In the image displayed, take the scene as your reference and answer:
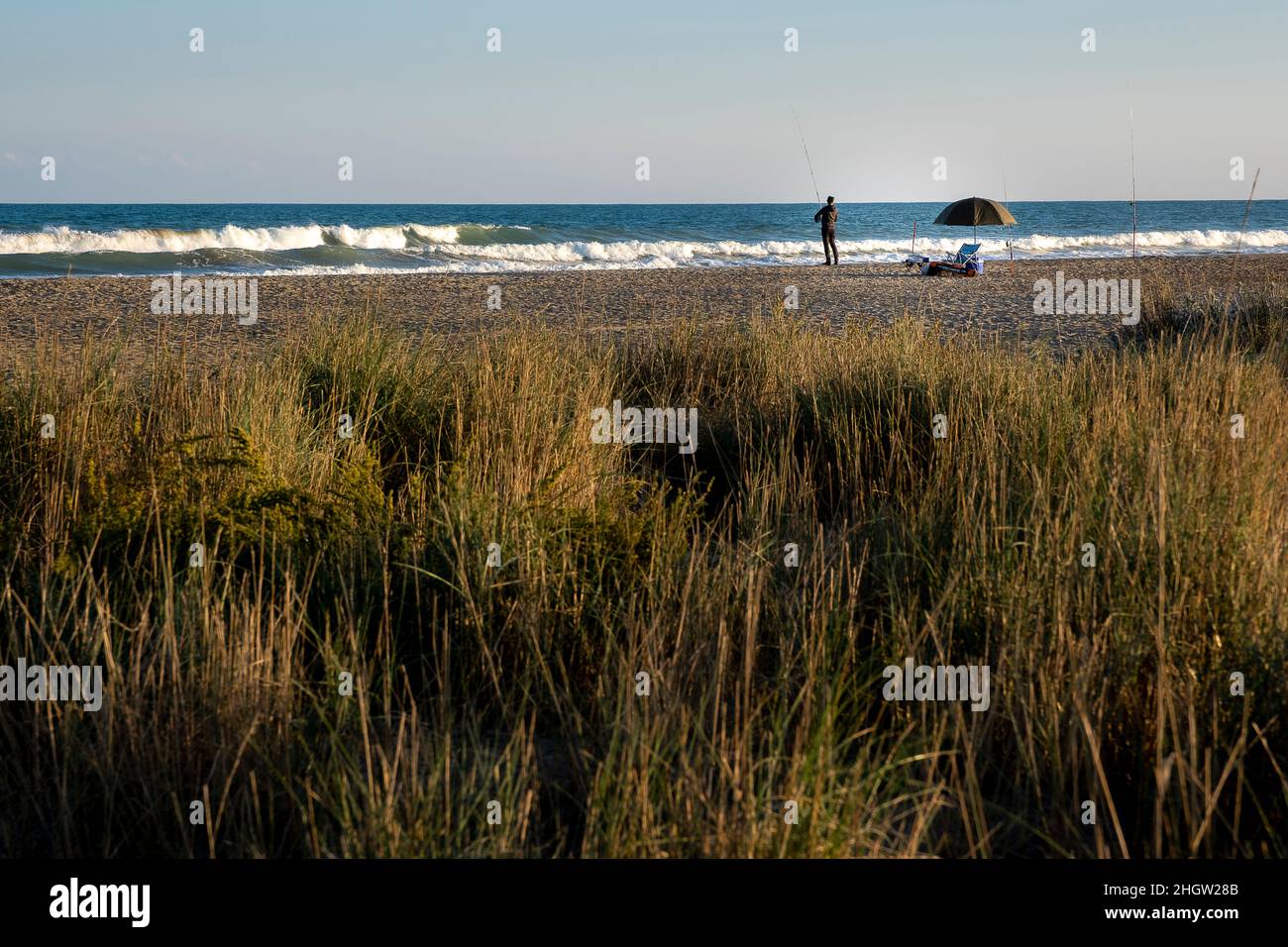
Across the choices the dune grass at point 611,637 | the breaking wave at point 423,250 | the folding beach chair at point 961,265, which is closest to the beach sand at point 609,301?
the folding beach chair at point 961,265

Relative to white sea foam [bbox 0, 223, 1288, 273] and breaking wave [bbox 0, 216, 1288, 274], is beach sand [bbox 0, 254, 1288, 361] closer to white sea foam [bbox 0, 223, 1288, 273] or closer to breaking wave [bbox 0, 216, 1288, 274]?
breaking wave [bbox 0, 216, 1288, 274]

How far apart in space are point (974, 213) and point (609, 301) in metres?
9.56

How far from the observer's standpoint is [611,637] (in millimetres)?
3162

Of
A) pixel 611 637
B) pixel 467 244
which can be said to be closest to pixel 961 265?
pixel 611 637

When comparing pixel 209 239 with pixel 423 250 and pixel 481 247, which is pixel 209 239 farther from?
pixel 481 247

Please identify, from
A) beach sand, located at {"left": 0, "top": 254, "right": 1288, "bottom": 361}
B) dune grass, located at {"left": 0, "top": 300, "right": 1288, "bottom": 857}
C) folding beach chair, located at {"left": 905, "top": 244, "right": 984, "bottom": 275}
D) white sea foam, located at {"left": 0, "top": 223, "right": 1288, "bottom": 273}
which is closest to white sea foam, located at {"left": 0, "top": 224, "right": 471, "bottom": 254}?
white sea foam, located at {"left": 0, "top": 223, "right": 1288, "bottom": 273}

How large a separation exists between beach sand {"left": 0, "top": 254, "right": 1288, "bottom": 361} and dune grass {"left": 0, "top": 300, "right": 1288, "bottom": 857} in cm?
310

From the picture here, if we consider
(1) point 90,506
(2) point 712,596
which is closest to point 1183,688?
(2) point 712,596

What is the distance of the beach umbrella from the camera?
821 inches

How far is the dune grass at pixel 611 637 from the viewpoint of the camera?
2602 mm

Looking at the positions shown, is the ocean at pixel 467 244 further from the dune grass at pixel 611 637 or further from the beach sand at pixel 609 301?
the dune grass at pixel 611 637

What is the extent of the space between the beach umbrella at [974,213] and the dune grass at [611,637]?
1637 cm

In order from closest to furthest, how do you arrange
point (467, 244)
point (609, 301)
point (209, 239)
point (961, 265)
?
1. point (609, 301)
2. point (961, 265)
3. point (209, 239)
4. point (467, 244)
